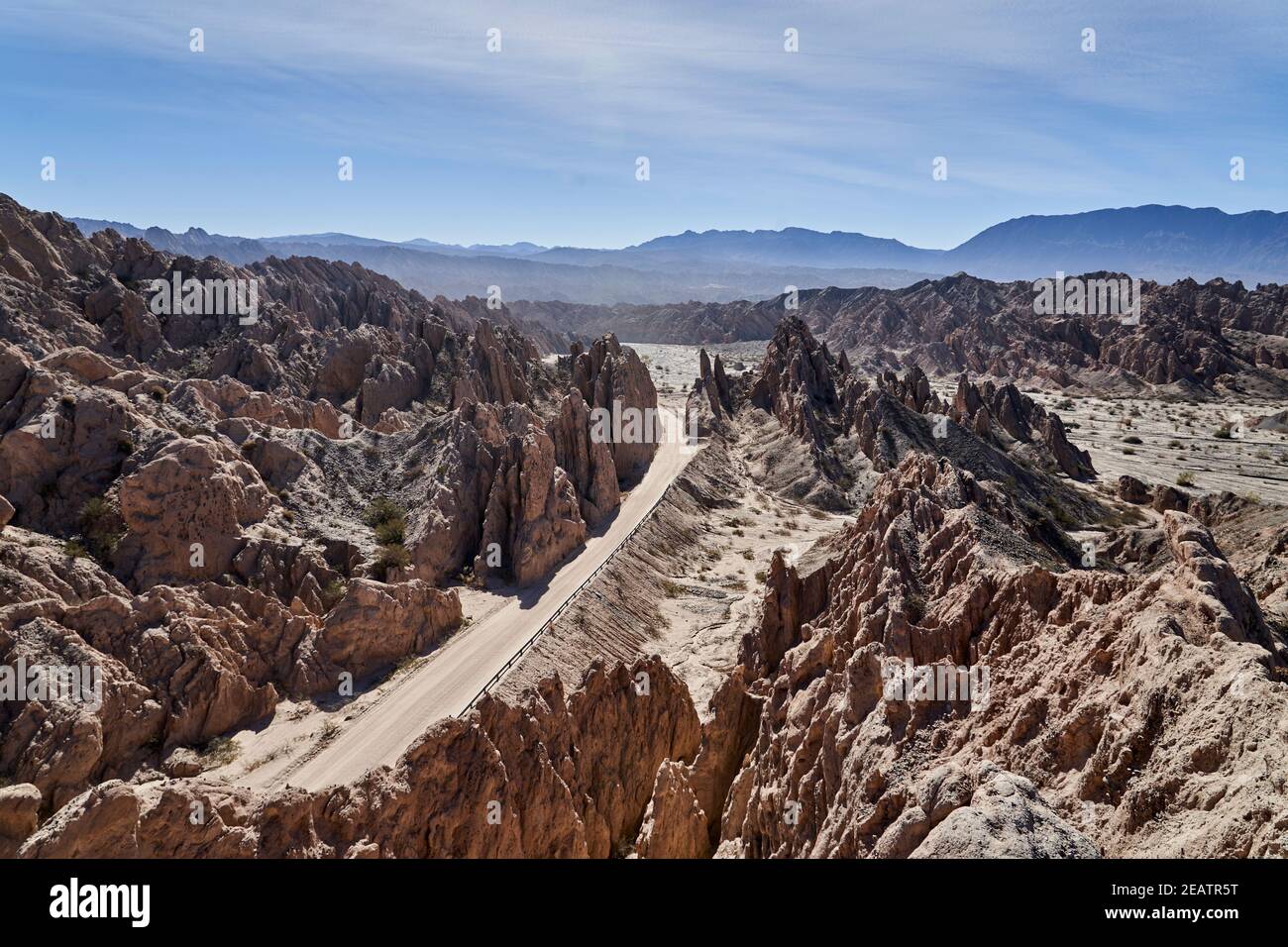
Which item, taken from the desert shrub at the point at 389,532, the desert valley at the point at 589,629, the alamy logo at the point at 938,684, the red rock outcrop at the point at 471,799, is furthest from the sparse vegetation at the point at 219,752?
the alamy logo at the point at 938,684

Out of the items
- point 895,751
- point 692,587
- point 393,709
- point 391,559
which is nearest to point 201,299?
point 391,559

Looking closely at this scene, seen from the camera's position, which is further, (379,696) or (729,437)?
(729,437)

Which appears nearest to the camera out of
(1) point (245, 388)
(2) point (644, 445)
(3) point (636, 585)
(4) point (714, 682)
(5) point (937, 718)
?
(5) point (937, 718)

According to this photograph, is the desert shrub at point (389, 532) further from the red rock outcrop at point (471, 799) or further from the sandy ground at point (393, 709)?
the red rock outcrop at point (471, 799)
